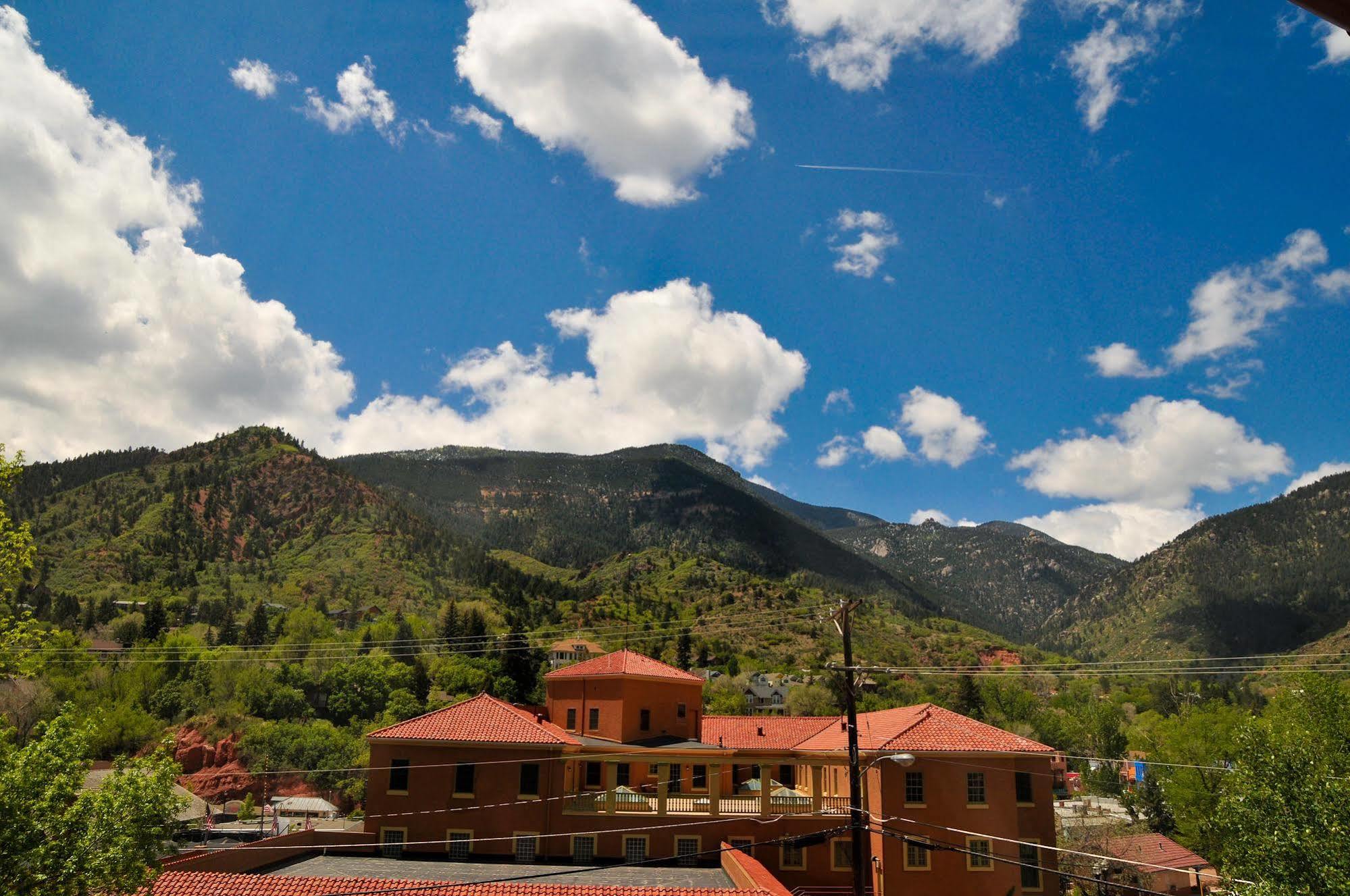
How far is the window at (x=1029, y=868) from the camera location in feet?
105

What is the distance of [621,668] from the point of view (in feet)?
134

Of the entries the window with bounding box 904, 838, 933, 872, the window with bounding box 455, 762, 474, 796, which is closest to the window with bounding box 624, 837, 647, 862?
the window with bounding box 455, 762, 474, 796

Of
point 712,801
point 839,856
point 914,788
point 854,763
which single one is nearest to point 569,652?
point 712,801

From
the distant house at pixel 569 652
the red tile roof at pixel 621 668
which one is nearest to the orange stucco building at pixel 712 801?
the red tile roof at pixel 621 668

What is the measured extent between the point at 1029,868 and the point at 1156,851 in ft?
75.3

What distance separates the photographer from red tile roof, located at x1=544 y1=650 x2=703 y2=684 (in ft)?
135

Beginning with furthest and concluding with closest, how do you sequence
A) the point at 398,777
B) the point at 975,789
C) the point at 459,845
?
the point at 398,777
the point at 459,845
the point at 975,789

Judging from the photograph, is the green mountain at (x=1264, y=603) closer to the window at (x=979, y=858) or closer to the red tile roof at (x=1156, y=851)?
the red tile roof at (x=1156, y=851)

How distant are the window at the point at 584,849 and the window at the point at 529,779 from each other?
260 centimetres

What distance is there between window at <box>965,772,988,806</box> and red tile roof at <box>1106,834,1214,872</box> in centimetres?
2036

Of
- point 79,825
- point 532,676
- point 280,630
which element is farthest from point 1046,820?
point 280,630

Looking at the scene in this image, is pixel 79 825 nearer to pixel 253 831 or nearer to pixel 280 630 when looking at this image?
pixel 253 831

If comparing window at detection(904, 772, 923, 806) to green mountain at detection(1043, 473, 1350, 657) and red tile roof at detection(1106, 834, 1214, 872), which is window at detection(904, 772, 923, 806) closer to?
red tile roof at detection(1106, 834, 1214, 872)

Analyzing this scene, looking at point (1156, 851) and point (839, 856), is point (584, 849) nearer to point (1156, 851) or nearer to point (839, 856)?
point (839, 856)
